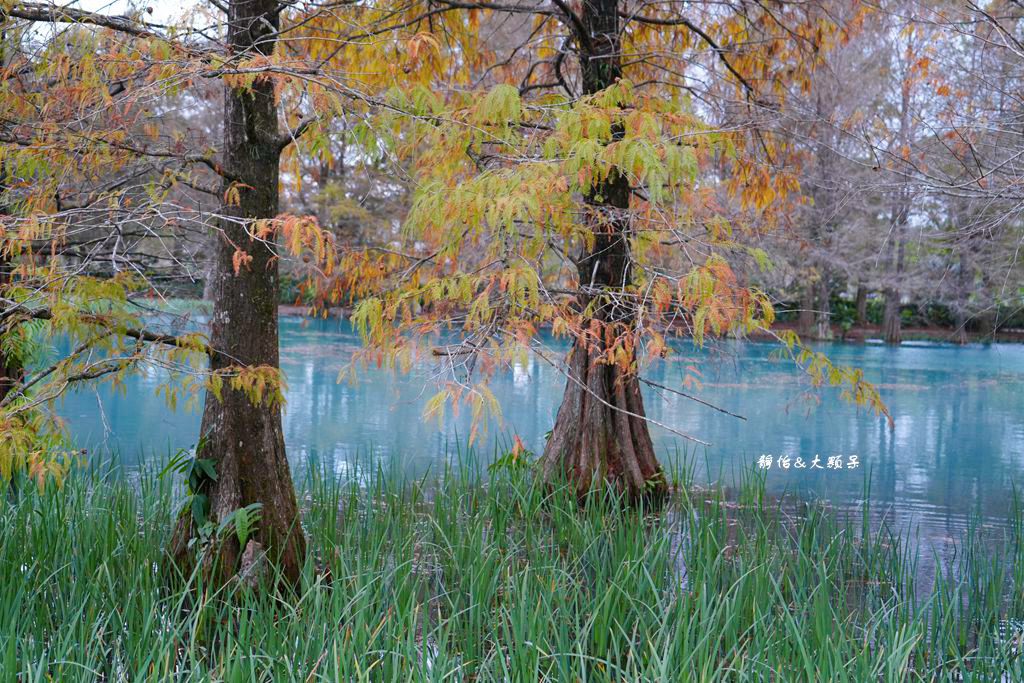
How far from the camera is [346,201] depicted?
24.7m

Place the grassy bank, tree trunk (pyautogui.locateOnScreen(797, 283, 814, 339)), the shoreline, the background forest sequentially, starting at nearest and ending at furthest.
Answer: the grassy bank < the background forest < tree trunk (pyautogui.locateOnScreen(797, 283, 814, 339)) < the shoreline

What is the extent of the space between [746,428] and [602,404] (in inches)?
252

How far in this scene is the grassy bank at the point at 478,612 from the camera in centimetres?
321

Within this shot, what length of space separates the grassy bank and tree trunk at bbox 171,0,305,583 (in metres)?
0.32

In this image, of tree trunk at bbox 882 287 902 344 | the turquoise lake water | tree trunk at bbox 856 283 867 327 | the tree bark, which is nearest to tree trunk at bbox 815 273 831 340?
the tree bark

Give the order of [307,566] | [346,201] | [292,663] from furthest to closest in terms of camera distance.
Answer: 1. [346,201]
2. [307,566]
3. [292,663]

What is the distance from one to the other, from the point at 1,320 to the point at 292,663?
189cm

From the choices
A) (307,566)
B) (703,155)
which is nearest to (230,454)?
(307,566)

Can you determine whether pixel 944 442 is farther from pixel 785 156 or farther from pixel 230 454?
pixel 230 454

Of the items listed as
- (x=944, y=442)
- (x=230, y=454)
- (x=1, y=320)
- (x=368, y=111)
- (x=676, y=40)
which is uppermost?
(x=676, y=40)

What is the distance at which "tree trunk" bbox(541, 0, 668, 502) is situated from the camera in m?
6.36

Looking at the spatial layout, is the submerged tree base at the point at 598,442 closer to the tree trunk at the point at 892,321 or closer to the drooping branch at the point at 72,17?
the drooping branch at the point at 72,17

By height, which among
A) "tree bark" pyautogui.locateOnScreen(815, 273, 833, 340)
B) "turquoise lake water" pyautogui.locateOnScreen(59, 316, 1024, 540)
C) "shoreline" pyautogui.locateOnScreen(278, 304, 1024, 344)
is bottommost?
"turquoise lake water" pyautogui.locateOnScreen(59, 316, 1024, 540)

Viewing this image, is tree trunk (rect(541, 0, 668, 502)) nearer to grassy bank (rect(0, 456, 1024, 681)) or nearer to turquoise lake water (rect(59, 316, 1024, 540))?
turquoise lake water (rect(59, 316, 1024, 540))
